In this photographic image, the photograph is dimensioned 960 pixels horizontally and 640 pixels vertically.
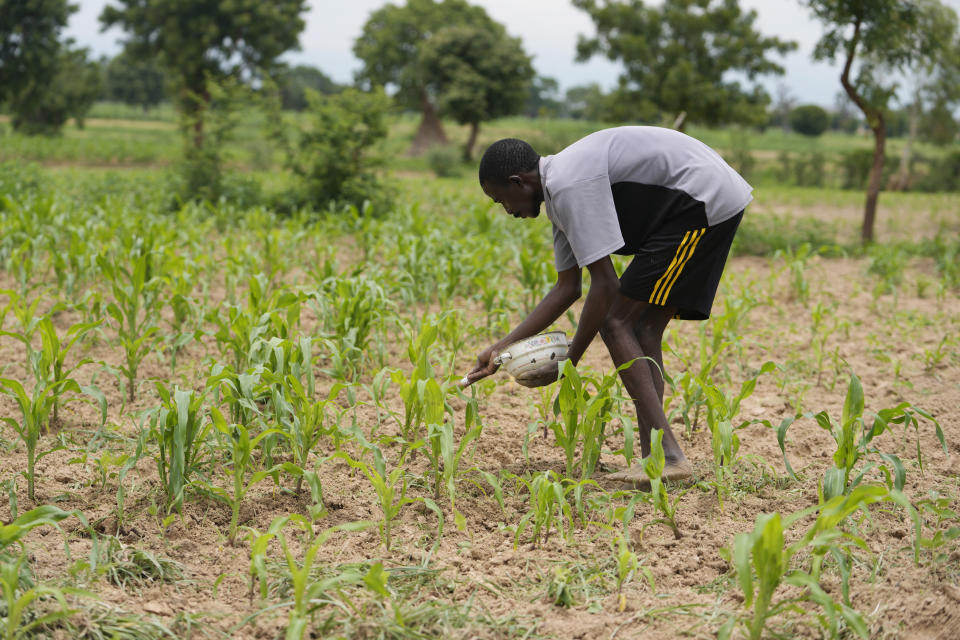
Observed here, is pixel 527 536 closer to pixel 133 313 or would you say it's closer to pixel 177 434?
pixel 177 434

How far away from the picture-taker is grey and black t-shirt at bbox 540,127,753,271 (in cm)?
283

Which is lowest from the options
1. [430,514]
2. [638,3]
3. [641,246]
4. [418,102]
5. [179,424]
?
[430,514]

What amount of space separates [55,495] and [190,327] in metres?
2.49

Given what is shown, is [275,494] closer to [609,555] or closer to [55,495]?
[55,495]

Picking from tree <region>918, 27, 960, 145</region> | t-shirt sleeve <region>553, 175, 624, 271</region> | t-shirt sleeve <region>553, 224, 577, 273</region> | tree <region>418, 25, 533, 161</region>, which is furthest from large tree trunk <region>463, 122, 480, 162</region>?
t-shirt sleeve <region>553, 175, 624, 271</region>

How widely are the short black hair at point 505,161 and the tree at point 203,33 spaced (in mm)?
28452

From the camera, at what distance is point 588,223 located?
9.28 feet

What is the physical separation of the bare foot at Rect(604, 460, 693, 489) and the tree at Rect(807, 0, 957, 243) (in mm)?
7637

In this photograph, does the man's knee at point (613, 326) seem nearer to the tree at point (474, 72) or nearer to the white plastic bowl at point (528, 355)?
the white plastic bowl at point (528, 355)

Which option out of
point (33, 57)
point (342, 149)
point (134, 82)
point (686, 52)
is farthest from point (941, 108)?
point (134, 82)

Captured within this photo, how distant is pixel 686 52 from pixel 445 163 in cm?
843

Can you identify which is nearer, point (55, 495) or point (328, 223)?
point (55, 495)

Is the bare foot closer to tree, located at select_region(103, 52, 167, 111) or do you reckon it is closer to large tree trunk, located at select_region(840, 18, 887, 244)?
large tree trunk, located at select_region(840, 18, 887, 244)

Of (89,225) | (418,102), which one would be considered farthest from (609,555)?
(418,102)
